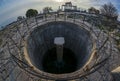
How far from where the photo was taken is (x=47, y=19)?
3628 cm

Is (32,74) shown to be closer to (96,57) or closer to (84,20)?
(96,57)

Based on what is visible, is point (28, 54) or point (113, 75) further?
point (28, 54)

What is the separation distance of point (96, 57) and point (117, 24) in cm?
1243

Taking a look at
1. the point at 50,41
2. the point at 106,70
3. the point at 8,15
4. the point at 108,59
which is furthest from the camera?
the point at 8,15

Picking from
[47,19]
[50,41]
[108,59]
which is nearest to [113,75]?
[108,59]

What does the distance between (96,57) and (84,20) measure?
1010 centimetres

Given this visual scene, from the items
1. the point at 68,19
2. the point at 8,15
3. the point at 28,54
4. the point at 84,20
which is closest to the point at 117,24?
the point at 84,20

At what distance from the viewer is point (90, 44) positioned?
30828mm

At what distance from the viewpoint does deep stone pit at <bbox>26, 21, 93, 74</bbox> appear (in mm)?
32344

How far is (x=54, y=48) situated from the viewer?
116ft

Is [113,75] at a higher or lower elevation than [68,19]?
lower

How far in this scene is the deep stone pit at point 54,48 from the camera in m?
32.3

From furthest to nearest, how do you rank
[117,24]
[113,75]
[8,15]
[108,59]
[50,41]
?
[8,15]
[117,24]
[50,41]
[108,59]
[113,75]

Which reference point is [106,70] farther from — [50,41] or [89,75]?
[50,41]
